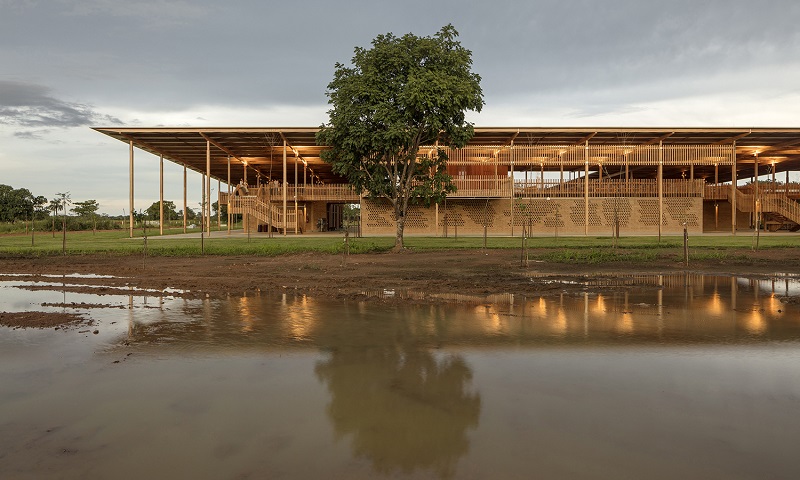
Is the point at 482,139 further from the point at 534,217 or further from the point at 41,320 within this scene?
the point at 41,320

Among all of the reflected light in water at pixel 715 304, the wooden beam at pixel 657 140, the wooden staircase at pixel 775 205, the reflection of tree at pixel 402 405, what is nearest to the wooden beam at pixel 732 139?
the wooden staircase at pixel 775 205

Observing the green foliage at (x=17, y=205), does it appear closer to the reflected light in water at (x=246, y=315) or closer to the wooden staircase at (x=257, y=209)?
the wooden staircase at (x=257, y=209)

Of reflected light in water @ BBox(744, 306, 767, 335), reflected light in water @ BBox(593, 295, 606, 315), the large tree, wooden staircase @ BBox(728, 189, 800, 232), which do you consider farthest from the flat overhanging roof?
reflected light in water @ BBox(744, 306, 767, 335)

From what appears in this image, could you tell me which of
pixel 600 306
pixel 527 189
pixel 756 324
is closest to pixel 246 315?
pixel 600 306

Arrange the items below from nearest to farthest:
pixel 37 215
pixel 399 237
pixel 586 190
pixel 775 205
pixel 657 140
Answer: pixel 399 237 → pixel 586 190 → pixel 657 140 → pixel 775 205 → pixel 37 215

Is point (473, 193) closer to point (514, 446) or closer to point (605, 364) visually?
point (605, 364)

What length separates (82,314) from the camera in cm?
984

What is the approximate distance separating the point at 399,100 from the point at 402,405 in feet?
65.3

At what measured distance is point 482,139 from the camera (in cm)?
3991

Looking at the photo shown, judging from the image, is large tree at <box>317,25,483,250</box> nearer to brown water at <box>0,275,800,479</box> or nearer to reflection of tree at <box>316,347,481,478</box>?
brown water at <box>0,275,800,479</box>

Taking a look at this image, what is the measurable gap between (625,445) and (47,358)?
684cm

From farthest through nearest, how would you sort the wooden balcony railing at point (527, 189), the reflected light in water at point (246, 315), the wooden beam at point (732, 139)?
the wooden balcony railing at point (527, 189)
the wooden beam at point (732, 139)
the reflected light in water at point (246, 315)

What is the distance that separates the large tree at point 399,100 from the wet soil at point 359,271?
5.20m

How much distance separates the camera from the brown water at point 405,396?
404cm
